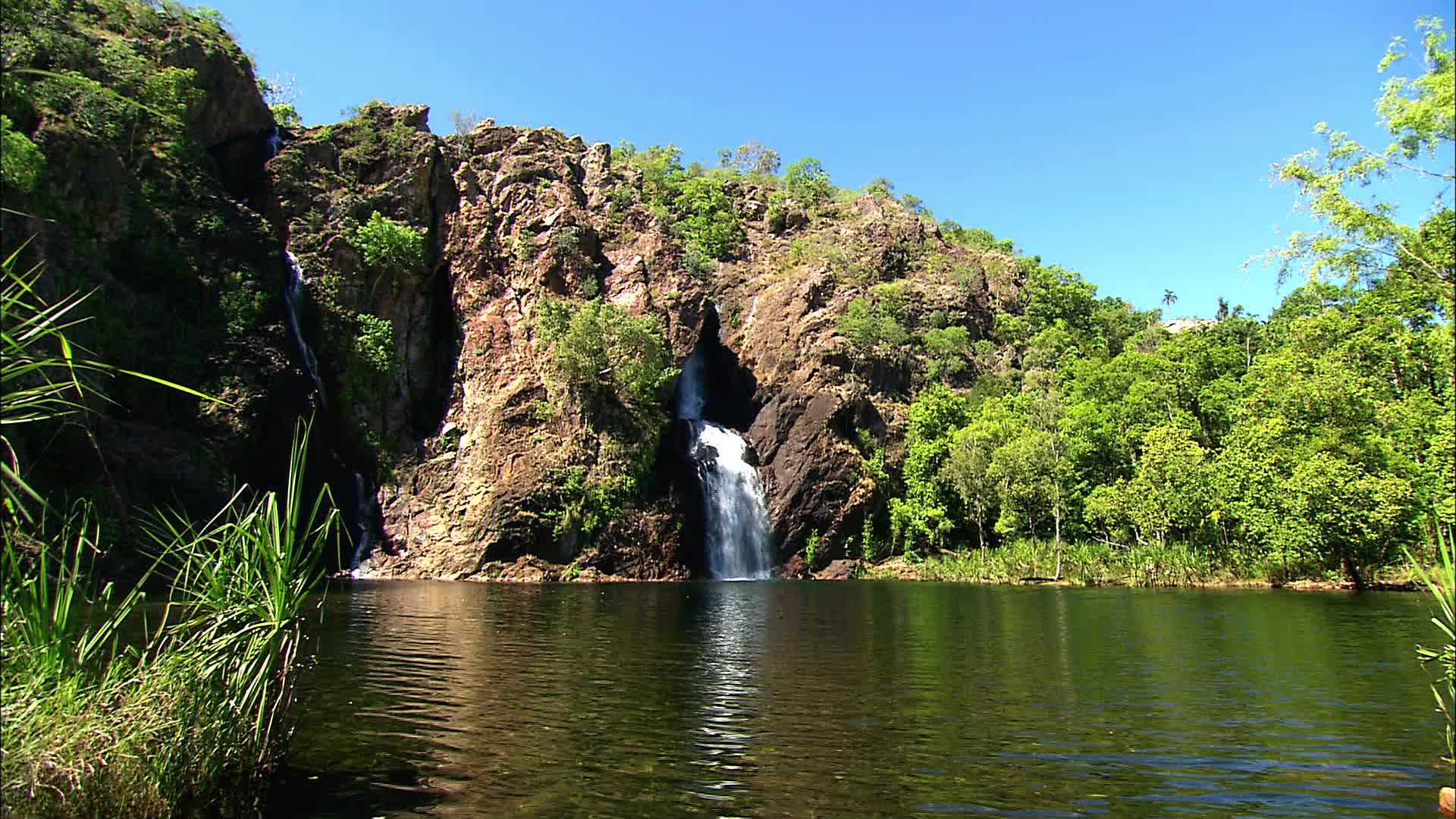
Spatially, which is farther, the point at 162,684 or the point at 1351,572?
the point at 1351,572

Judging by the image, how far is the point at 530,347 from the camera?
59.3 m

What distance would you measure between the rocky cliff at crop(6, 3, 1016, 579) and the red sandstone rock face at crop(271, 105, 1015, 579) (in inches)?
6.4

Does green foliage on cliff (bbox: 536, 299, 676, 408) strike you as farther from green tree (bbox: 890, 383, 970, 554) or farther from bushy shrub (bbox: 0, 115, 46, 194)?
bushy shrub (bbox: 0, 115, 46, 194)

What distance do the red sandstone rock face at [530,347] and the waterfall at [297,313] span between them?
3.96 feet

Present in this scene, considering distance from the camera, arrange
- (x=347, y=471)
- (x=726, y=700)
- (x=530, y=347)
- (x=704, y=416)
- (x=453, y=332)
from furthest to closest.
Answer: (x=704, y=416) < (x=453, y=332) < (x=530, y=347) < (x=347, y=471) < (x=726, y=700)

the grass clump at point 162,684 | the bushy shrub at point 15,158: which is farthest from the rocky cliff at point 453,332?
the grass clump at point 162,684

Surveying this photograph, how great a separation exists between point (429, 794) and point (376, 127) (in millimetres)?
62155

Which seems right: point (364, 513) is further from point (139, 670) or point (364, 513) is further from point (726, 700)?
point (139, 670)

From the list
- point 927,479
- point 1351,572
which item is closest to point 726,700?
point 1351,572

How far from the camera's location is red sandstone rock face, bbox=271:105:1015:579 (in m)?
53.5

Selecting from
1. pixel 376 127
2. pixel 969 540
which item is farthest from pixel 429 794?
pixel 376 127

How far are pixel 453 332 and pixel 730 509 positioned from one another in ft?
78.5

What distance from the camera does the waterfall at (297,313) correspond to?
50281 millimetres

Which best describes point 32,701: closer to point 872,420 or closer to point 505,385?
point 505,385
